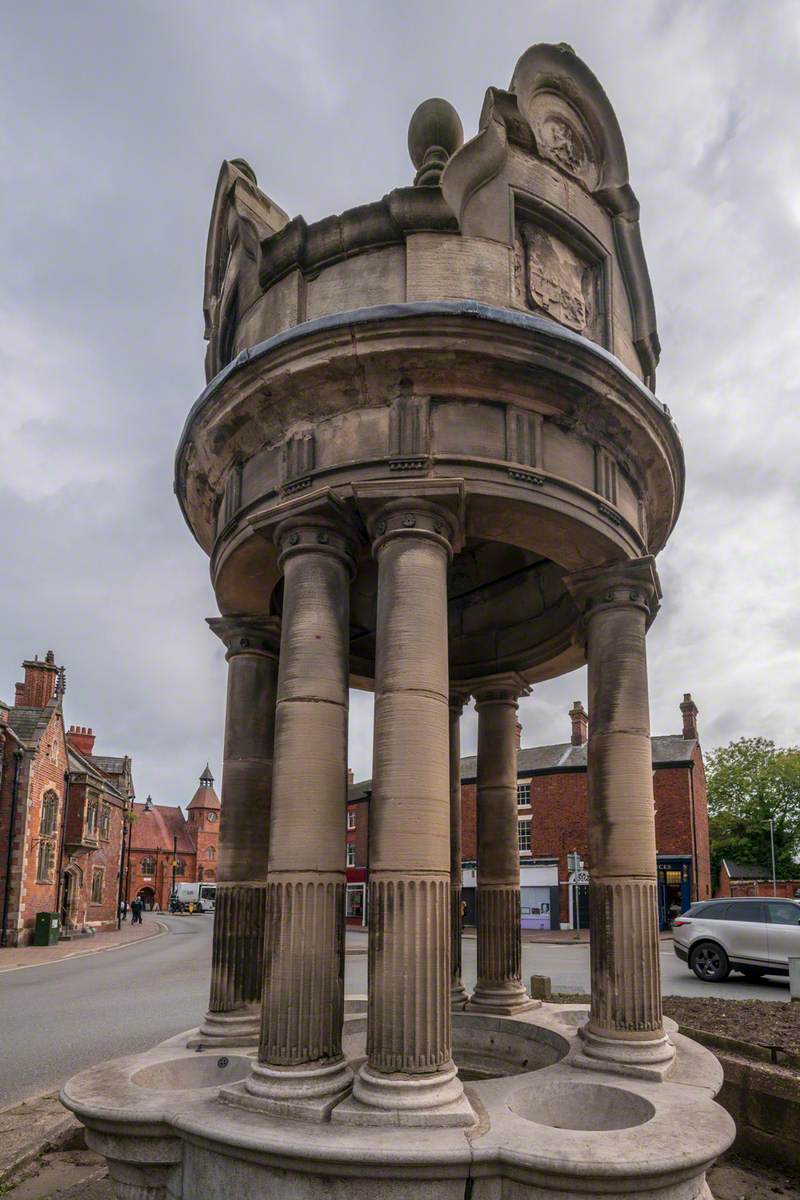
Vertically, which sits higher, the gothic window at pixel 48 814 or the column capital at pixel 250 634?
the column capital at pixel 250 634

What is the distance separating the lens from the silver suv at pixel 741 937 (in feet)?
64.5

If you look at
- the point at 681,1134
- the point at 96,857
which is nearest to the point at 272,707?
the point at 681,1134

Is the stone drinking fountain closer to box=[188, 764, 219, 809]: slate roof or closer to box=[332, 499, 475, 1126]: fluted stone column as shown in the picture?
box=[332, 499, 475, 1126]: fluted stone column

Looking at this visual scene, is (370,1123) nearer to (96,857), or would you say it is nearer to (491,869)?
(491,869)

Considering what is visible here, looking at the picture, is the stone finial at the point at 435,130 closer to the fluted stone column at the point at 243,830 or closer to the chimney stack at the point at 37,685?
the fluted stone column at the point at 243,830

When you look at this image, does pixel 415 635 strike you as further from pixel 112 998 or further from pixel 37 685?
pixel 37 685

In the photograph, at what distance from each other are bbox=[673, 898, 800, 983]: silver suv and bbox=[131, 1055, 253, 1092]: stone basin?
52.4 feet

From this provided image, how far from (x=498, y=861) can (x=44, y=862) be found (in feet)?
119

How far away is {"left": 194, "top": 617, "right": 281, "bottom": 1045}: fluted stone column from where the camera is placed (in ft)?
28.7

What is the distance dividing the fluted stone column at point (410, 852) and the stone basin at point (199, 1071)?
2.02 metres

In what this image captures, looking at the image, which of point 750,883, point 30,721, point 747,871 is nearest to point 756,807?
point 747,871

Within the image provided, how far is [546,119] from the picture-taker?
897 cm

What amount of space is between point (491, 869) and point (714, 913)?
493 inches

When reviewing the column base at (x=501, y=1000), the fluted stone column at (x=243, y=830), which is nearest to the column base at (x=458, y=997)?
the column base at (x=501, y=1000)
